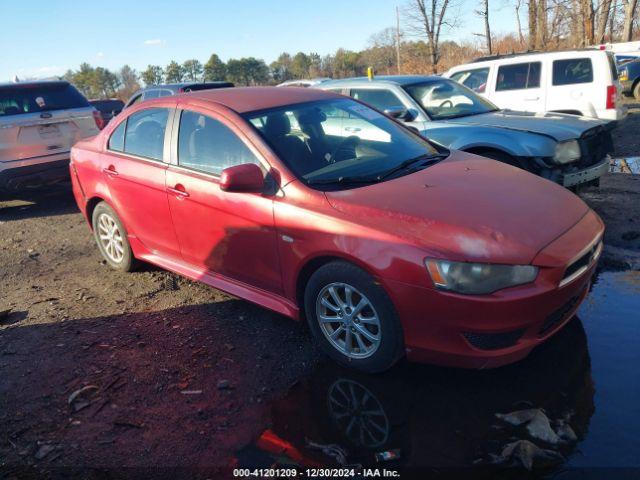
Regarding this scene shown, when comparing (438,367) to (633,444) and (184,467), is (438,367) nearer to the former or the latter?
(633,444)

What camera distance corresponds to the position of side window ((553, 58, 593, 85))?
9.23m

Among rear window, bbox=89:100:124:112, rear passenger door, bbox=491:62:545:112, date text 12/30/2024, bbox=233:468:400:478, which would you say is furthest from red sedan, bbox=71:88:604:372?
rear window, bbox=89:100:124:112

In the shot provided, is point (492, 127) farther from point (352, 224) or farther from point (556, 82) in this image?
point (556, 82)

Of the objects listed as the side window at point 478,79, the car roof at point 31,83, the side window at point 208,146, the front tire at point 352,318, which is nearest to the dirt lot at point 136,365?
the front tire at point 352,318

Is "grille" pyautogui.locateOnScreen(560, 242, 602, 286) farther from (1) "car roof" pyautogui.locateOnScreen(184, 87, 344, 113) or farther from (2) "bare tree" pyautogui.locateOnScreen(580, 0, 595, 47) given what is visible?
(2) "bare tree" pyautogui.locateOnScreen(580, 0, 595, 47)

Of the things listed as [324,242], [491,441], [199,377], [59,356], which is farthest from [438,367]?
[59,356]

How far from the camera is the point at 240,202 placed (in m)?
3.49

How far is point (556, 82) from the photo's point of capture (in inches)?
374

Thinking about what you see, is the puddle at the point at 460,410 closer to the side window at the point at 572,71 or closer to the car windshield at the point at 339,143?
the car windshield at the point at 339,143

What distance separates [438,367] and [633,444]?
1063 millimetres

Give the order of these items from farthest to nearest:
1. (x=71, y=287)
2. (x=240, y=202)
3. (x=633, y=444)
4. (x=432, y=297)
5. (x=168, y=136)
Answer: (x=71, y=287) < (x=168, y=136) < (x=240, y=202) < (x=432, y=297) < (x=633, y=444)

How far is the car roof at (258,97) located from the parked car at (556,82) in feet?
20.3

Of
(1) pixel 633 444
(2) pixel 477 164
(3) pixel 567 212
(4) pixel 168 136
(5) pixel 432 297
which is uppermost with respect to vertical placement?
(4) pixel 168 136

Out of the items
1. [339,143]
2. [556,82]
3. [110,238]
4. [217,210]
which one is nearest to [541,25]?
[556,82]
